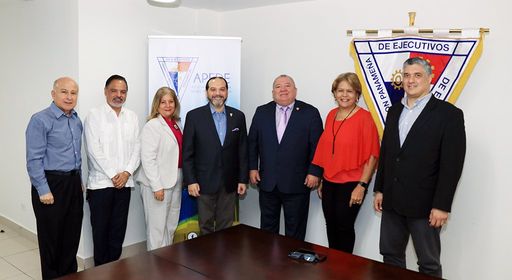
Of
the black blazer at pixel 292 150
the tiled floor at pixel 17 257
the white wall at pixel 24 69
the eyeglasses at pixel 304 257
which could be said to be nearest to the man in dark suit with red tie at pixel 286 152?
the black blazer at pixel 292 150

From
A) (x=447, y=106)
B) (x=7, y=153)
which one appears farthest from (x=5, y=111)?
(x=447, y=106)

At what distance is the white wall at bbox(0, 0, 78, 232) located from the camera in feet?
12.0

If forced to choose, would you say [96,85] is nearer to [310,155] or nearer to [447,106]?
[310,155]

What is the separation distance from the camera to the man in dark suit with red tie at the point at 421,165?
2.50 m

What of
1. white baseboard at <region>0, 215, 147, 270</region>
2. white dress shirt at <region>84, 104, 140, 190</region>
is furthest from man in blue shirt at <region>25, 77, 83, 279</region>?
white baseboard at <region>0, 215, 147, 270</region>

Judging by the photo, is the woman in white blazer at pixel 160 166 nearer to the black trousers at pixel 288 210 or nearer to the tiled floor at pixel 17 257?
the black trousers at pixel 288 210

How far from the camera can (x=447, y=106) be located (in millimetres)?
2555

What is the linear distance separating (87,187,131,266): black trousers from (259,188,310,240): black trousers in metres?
1.18

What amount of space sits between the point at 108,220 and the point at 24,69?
1.97 meters

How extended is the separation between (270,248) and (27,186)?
10.5 ft

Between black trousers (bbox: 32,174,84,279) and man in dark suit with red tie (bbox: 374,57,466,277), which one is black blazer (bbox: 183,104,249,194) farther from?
man in dark suit with red tie (bbox: 374,57,466,277)

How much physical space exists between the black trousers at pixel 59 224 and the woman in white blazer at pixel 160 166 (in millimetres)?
550

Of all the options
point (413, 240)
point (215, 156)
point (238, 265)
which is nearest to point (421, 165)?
point (413, 240)

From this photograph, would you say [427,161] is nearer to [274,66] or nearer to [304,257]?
[304,257]
